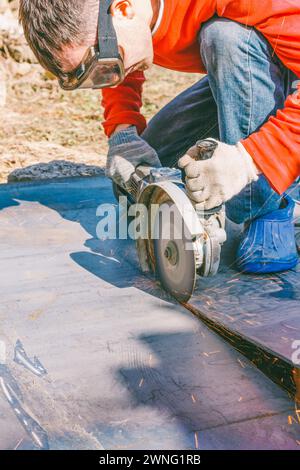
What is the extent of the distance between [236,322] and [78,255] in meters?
0.77

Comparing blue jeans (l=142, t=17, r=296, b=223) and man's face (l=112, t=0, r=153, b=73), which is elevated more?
man's face (l=112, t=0, r=153, b=73)

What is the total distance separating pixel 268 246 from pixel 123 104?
2.91 feet

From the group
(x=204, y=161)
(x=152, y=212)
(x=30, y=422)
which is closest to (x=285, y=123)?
(x=204, y=161)

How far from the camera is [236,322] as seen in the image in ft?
5.83

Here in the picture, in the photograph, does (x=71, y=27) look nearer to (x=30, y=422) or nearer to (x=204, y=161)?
(x=204, y=161)

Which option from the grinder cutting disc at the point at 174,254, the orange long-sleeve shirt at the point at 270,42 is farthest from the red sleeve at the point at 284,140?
the grinder cutting disc at the point at 174,254

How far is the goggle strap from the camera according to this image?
1782 mm

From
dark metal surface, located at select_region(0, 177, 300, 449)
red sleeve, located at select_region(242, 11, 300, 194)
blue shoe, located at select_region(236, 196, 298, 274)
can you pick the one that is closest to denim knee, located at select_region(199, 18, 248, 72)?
red sleeve, located at select_region(242, 11, 300, 194)

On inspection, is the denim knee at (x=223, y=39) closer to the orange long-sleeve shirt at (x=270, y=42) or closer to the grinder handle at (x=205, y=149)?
the orange long-sleeve shirt at (x=270, y=42)

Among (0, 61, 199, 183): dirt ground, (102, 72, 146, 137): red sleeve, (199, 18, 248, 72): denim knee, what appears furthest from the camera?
(0, 61, 199, 183): dirt ground

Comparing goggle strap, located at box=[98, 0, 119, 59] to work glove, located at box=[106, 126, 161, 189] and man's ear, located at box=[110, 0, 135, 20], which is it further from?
work glove, located at box=[106, 126, 161, 189]

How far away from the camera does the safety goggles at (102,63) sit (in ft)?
5.89

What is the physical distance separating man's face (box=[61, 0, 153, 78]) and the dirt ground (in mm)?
1547

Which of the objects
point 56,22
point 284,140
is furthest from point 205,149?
point 56,22
